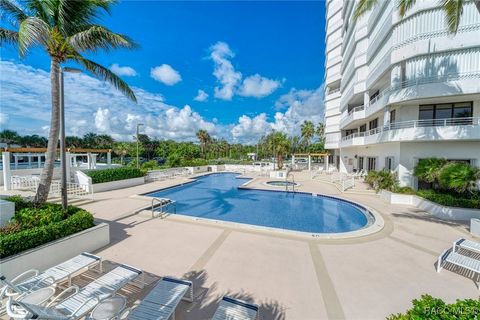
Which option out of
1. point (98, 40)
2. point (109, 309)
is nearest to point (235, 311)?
point (109, 309)

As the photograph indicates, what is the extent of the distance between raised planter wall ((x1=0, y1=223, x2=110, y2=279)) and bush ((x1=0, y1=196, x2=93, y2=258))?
164mm

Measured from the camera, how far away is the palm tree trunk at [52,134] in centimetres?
711

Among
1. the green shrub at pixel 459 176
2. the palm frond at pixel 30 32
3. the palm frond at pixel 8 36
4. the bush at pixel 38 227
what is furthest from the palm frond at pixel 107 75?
the green shrub at pixel 459 176

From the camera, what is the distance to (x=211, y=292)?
439 cm

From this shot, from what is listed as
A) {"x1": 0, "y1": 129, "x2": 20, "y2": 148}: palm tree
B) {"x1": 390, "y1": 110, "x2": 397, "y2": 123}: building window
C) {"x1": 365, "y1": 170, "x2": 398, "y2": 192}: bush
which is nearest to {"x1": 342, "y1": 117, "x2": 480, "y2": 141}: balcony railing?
{"x1": 390, "y1": 110, "x2": 397, "y2": 123}: building window

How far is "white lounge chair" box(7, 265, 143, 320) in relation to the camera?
2729 mm

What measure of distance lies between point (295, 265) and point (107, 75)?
31.0 feet

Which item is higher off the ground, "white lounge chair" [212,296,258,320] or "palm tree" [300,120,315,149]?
"palm tree" [300,120,315,149]

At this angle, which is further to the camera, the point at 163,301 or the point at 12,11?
the point at 12,11

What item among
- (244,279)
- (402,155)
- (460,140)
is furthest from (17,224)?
(460,140)

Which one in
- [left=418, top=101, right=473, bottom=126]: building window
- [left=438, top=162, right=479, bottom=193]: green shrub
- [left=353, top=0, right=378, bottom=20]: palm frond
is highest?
[left=353, top=0, right=378, bottom=20]: palm frond

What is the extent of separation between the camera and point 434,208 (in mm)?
10320

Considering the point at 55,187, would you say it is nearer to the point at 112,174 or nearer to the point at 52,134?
the point at 112,174

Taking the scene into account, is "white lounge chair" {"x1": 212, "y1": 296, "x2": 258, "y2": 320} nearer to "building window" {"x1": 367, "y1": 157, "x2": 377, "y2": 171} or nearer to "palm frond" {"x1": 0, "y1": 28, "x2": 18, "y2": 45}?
"palm frond" {"x1": 0, "y1": 28, "x2": 18, "y2": 45}
